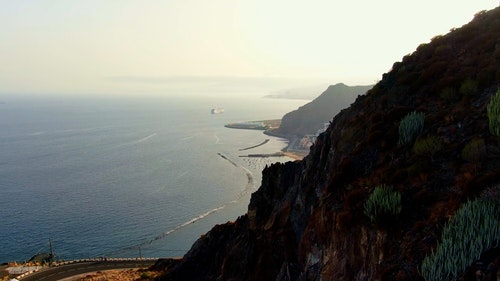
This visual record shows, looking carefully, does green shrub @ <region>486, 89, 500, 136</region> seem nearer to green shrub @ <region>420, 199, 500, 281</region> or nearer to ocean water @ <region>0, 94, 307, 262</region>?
green shrub @ <region>420, 199, 500, 281</region>

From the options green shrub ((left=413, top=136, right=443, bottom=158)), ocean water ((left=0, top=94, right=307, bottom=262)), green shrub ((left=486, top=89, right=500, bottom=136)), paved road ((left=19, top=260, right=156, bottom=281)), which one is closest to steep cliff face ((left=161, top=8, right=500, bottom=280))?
green shrub ((left=413, top=136, right=443, bottom=158))

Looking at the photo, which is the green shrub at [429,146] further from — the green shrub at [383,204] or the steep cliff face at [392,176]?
the green shrub at [383,204]

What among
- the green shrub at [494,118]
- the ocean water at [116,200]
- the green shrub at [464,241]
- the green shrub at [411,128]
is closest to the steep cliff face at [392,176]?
the green shrub at [411,128]

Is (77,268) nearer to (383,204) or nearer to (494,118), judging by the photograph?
(383,204)

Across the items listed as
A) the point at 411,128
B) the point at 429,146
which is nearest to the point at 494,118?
the point at 429,146

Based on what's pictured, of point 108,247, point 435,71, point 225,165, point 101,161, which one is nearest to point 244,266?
point 435,71

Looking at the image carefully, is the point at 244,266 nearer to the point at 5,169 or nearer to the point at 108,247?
the point at 108,247
